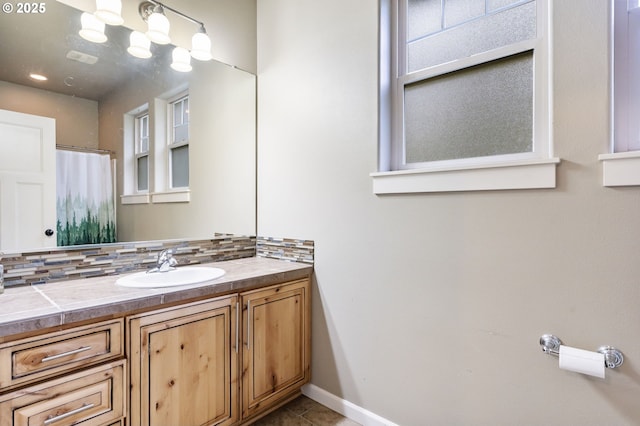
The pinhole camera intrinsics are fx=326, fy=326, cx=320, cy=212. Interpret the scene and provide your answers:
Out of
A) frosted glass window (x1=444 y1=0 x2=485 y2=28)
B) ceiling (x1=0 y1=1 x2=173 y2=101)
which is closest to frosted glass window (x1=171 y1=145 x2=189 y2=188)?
ceiling (x1=0 y1=1 x2=173 y2=101)

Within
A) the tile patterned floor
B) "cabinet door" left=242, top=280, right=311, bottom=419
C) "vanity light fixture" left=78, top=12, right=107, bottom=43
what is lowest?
the tile patterned floor

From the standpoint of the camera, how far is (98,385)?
44.0 inches

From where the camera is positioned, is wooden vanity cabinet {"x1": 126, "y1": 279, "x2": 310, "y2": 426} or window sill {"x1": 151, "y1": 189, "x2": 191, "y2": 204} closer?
wooden vanity cabinet {"x1": 126, "y1": 279, "x2": 310, "y2": 426}

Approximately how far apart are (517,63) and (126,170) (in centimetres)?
190

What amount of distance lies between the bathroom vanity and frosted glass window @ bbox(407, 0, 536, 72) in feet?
4.21

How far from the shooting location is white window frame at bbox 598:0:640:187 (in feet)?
3.35

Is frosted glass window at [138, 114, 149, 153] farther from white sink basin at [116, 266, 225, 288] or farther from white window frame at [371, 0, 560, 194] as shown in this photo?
white window frame at [371, 0, 560, 194]

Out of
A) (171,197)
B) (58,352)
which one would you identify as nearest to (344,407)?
(58,352)

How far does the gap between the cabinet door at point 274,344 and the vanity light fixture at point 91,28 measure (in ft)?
4.72

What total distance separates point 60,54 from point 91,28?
0.19 meters

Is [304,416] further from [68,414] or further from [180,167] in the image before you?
[180,167]

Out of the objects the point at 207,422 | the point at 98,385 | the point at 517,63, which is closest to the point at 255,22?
the point at 517,63

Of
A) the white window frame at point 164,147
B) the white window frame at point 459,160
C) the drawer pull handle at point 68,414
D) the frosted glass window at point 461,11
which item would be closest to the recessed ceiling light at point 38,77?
the white window frame at point 164,147

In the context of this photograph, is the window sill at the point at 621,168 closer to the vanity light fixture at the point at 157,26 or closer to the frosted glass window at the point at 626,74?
the frosted glass window at the point at 626,74
